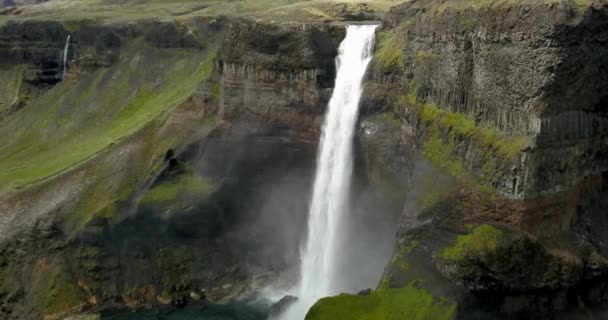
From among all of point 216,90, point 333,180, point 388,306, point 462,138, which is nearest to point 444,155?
point 462,138

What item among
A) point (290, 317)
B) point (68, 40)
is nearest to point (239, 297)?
point (290, 317)

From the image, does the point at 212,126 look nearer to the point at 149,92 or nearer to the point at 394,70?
the point at 394,70

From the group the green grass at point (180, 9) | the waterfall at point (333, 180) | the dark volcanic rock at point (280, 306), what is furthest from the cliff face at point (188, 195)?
the green grass at point (180, 9)

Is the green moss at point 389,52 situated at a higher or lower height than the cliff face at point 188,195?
higher

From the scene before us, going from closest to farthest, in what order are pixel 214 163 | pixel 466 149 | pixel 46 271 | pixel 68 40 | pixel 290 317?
pixel 466 149 → pixel 290 317 → pixel 46 271 → pixel 214 163 → pixel 68 40

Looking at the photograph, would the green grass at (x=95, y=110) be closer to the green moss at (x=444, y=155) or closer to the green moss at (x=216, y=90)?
the green moss at (x=216, y=90)

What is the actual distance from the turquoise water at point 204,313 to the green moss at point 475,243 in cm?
1713

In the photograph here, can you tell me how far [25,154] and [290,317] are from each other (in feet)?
149

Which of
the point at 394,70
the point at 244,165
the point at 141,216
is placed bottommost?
the point at 141,216

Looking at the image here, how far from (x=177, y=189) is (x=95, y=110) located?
3111 centimetres

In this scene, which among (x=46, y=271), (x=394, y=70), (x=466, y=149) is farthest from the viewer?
(x=46, y=271)

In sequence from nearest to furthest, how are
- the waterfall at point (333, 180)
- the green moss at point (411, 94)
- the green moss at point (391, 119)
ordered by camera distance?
the green moss at point (411, 94), the green moss at point (391, 119), the waterfall at point (333, 180)

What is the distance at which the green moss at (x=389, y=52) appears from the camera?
4909 cm

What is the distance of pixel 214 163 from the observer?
185 ft
